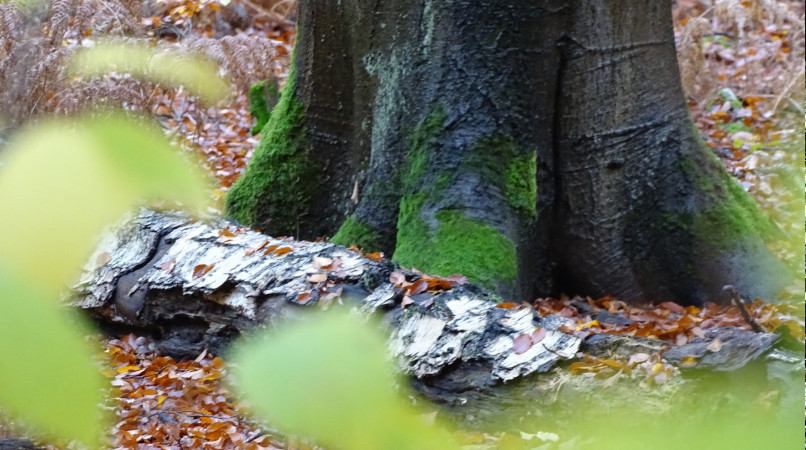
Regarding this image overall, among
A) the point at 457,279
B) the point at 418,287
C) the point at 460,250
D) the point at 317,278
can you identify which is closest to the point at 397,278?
the point at 418,287

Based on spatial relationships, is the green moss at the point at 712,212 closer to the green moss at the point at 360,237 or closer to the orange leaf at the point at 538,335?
the green moss at the point at 360,237

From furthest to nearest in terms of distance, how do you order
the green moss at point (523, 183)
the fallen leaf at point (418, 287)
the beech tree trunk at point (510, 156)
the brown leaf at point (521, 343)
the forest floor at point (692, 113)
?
the green moss at point (523, 183) < the beech tree trunk at point (510, 156) < the fallen leaf at point (418, 287) < the brown leaf at point (521, 343) < the forest floor at point (692, 113)

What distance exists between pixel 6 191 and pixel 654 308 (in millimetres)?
4278

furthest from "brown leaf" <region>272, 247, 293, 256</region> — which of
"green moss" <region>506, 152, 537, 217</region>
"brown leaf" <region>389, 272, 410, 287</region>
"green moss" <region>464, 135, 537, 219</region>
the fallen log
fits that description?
"green moss" <region>506, 152, 537, 217</region>

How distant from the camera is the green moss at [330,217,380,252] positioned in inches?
165

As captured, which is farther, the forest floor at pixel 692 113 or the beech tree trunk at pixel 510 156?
the beech tree trunk at pixel 510 156

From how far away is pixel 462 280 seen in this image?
322 centimetres

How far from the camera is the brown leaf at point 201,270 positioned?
3129 mm

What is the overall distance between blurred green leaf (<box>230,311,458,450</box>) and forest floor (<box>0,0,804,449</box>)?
12 centimetres

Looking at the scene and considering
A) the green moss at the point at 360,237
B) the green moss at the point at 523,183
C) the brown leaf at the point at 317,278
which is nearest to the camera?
the brown leaf at the point at 317,278

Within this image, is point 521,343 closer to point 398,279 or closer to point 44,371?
point 398,279

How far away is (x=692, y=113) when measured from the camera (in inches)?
302

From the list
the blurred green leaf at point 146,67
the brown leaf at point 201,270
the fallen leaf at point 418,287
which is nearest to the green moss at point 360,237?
the brown leaf at point 201,270

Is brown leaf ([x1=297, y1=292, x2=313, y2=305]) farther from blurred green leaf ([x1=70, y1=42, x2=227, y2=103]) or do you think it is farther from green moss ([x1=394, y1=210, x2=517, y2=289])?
blurred green leaf ([x1=70, y1=42, x2=227, y2=103])
